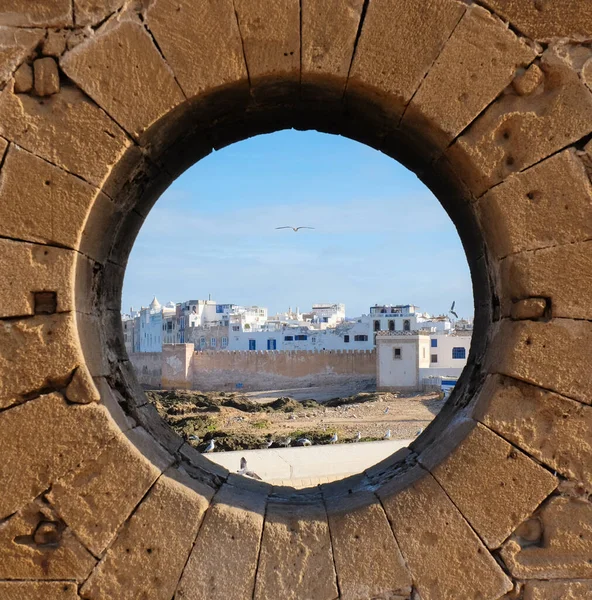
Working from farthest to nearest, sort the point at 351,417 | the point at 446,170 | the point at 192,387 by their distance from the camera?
the point at 192,387
the point at 351,417
the point at 446,170

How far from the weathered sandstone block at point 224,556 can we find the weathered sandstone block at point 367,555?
0.38 meters

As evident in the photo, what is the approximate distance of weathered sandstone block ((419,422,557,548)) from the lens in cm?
274

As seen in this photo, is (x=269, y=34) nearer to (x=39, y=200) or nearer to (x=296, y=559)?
(x=39, y=200)

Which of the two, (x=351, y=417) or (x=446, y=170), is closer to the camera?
(x=446, y=170)

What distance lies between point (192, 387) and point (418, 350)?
60.3ft

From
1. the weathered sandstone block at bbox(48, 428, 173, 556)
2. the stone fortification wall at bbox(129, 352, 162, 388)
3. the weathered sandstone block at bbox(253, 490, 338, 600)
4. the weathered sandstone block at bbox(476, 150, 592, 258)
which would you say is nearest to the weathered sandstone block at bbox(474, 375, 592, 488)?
the weathered sandstone block at bbox(476, 150, 592, 258)

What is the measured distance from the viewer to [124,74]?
2.78 meters

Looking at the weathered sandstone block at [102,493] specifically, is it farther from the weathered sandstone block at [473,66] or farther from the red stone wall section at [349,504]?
the weathered sandstone block at [473,66]

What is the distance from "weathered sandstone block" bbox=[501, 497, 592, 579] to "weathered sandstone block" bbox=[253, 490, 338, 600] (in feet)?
2.69

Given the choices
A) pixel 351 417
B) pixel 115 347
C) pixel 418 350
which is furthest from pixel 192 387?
pixel 115 347

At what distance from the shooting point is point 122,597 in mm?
2676

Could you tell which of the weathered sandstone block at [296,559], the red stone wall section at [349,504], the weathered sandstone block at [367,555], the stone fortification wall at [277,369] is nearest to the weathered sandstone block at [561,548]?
the red stone wall section at [349,504]

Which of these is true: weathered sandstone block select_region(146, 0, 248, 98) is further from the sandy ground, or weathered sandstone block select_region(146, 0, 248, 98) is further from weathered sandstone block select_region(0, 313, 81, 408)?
the sandy ground

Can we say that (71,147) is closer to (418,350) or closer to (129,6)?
(129,6)
